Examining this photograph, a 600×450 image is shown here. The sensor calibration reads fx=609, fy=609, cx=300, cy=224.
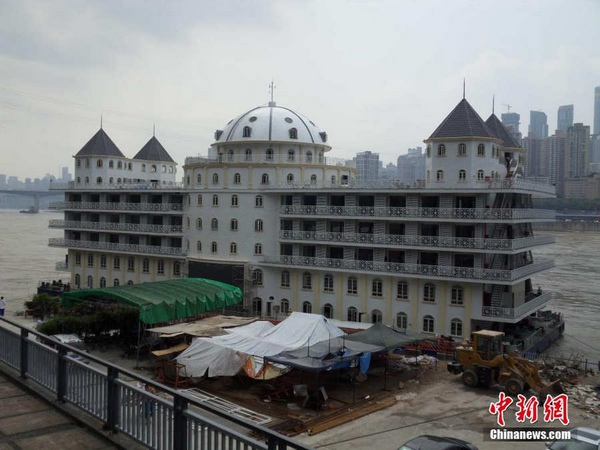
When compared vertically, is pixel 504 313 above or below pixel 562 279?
above

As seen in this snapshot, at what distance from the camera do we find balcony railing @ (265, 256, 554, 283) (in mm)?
35438

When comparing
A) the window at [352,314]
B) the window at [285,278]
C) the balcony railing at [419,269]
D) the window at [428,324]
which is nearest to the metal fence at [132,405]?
the balcony railing at [419,269]

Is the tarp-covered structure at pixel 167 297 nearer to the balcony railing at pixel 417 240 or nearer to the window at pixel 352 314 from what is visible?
the balcony railing at pixel 417 240

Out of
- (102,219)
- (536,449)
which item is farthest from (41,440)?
(102,219)

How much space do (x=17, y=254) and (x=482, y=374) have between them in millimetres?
79578

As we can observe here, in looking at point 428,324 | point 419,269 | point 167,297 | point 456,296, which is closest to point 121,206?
point 167,297

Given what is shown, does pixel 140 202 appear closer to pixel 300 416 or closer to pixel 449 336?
pixel 449 336

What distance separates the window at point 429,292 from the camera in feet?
125

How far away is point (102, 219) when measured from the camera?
55688mm

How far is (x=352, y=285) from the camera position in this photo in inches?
1628

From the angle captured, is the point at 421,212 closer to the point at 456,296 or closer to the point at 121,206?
the point at 456,296

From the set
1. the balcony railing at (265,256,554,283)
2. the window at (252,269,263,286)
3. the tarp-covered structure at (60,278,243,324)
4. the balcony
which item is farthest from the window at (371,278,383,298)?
the window at (252,269,263,286)

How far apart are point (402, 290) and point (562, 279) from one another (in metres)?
35.8

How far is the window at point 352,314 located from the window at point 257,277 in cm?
738
